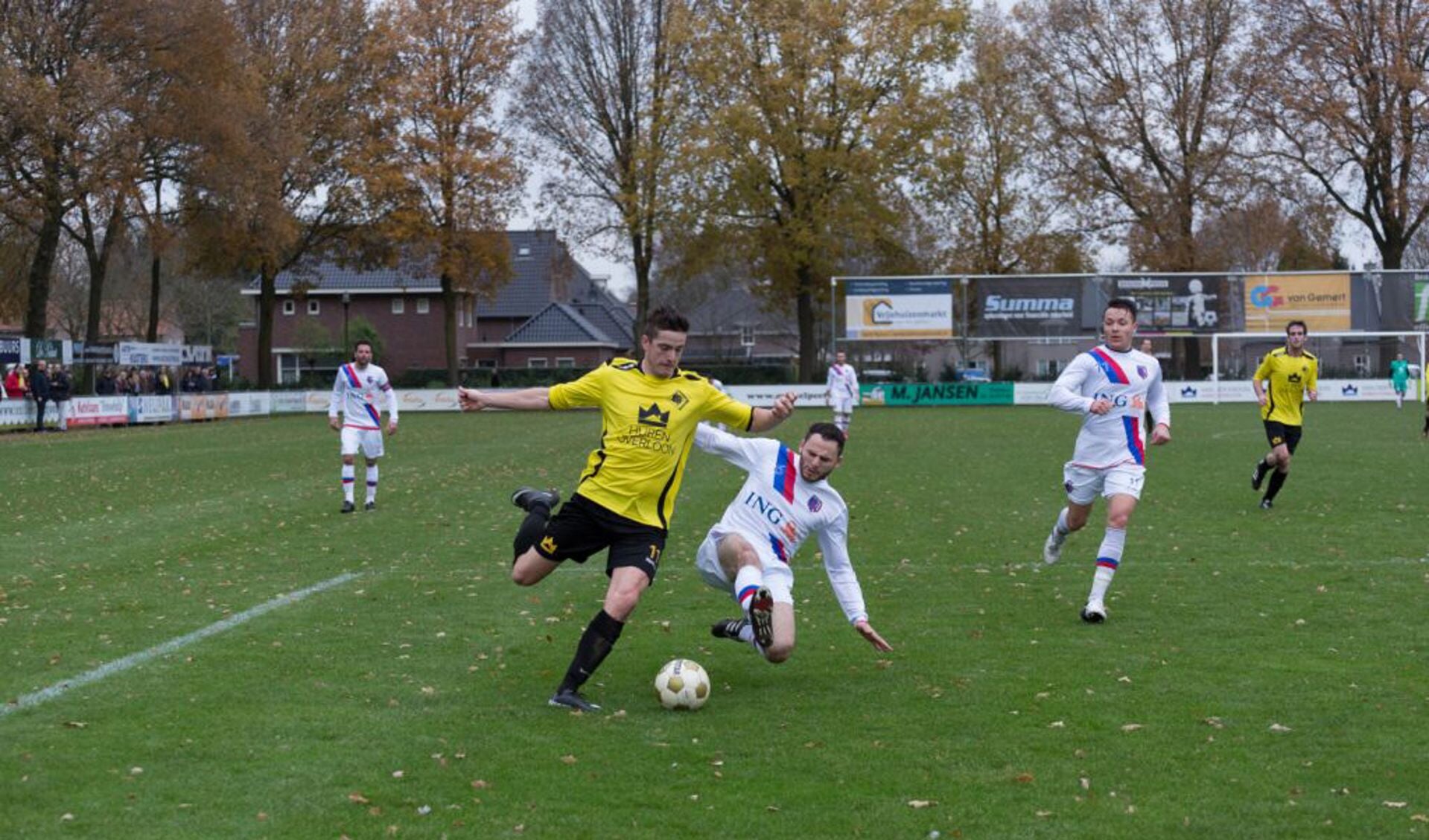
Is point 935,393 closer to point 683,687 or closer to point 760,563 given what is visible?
point 760,563

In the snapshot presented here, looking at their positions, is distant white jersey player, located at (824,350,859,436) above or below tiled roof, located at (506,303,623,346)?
below

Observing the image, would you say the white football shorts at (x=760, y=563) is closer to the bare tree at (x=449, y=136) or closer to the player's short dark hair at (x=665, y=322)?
the player's short dark hair at (x=665, y=322)

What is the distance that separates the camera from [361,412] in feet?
57.9

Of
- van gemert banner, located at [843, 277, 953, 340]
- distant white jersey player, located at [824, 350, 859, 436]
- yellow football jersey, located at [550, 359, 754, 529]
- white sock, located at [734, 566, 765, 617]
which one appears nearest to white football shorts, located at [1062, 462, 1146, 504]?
white sock, located at [734, 566, 765, 617]

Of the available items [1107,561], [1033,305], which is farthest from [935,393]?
→ [1107,561]

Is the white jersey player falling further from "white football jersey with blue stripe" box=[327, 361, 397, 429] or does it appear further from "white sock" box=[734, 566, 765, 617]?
"white sock" box=[734, 566, 765, 617]

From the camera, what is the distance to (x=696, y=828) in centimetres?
524

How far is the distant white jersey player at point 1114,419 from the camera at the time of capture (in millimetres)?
9711

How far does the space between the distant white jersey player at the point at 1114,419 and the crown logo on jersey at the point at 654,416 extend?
323 cm

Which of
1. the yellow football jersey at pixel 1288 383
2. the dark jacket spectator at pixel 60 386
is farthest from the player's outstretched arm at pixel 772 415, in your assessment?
the dark jacket spectator at pixel 60 386

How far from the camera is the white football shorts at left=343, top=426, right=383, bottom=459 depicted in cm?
1742

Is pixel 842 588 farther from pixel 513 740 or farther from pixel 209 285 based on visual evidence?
pixel 209 285

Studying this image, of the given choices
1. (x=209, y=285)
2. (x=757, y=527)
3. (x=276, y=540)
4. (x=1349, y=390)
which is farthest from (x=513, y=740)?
(x=209, y=285)

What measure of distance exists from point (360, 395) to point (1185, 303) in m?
39.3
